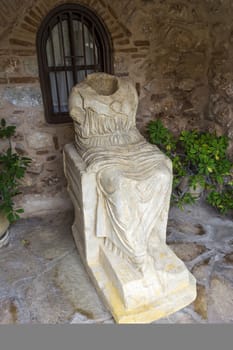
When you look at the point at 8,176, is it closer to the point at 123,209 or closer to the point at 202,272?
the point at 123,209

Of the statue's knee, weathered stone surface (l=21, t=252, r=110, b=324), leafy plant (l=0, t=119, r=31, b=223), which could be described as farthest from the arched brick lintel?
weathered stone surface (l=21, t=252, r=110, b=324)

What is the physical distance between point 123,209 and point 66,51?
5.68ft

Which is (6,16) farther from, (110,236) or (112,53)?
(110,236)

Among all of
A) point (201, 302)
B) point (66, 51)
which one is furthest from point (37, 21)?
point (201, 302)

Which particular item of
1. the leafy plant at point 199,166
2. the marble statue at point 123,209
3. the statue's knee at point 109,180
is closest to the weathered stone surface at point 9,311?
the marble statue at point 123,209

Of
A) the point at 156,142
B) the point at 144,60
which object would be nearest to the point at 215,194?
the point at 156,142

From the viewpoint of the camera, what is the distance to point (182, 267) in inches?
74.0

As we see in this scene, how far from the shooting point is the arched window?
8.78 ft

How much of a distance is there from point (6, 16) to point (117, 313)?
2.34 meters

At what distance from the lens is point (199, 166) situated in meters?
2.59

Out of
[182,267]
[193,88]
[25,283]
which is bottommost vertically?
[25,283]

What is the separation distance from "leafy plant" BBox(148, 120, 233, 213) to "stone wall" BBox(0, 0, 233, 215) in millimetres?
272

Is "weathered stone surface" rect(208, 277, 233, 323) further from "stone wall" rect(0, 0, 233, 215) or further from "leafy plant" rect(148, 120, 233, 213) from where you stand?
"stone wall" rect(0, 0, 233, 215)

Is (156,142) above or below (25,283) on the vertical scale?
above
